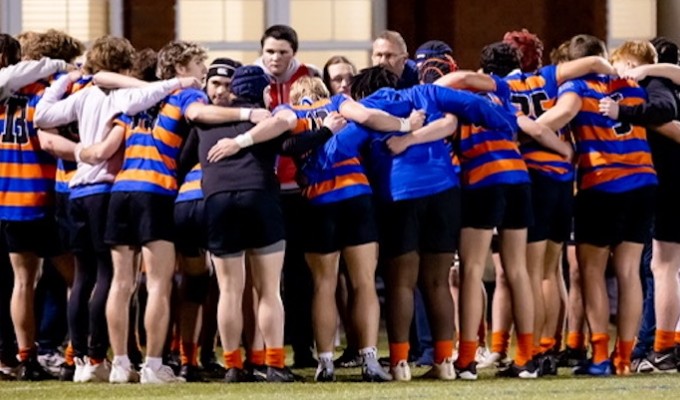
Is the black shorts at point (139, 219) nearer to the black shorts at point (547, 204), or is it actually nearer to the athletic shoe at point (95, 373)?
the athletic shoe at point (95, 373)

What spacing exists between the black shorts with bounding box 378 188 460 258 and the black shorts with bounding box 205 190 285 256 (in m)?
0.57

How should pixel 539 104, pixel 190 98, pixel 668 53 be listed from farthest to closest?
pixel 668 53, pixel 539 104, pixel 190 98

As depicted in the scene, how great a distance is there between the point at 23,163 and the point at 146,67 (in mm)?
834

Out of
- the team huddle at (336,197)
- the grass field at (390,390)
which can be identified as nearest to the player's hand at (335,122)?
the team huddle at (336,197)

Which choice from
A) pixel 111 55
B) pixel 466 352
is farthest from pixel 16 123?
pixel 466 352

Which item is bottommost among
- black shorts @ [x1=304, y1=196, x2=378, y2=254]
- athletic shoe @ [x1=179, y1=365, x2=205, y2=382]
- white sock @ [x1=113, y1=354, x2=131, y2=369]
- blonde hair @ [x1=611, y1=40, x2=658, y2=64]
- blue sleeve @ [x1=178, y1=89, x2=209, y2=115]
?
athletic shoe @ [x1=179, y1=365, x2=205, y2=382]

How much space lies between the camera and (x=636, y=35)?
16.7 m

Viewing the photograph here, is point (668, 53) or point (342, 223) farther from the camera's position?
point (668, 53)

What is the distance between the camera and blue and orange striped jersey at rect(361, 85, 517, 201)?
11.4 metres

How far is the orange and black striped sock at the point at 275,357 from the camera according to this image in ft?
37.3

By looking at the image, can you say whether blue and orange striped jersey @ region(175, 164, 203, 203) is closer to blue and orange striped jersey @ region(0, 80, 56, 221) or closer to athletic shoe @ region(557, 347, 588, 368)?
blue and orange striped jersey @ region(0, 80, 56, 221)

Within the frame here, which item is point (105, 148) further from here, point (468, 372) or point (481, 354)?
point (481, 354)

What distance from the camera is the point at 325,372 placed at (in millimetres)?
11516

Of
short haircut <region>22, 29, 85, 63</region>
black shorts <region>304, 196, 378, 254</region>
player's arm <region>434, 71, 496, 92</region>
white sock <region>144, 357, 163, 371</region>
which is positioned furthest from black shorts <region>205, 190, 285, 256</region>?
short haircut <region>22, 29, 85, 63</region>
